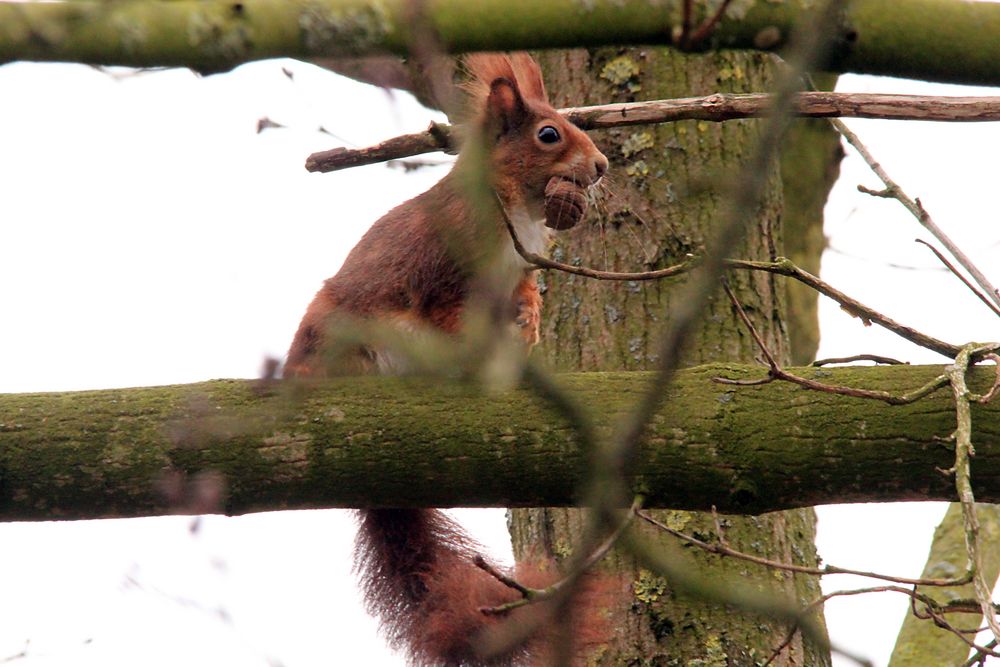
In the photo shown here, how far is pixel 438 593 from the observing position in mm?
3320

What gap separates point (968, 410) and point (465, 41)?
1.49 m

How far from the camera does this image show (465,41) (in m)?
1.82

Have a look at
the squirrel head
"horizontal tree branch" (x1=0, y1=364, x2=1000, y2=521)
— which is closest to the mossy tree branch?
"horizontal tree branch" (x1=0, y1=364, x2=1000, y2=521)

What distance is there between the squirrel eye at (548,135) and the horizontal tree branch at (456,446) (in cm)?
132

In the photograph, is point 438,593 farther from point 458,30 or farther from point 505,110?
point 458,30

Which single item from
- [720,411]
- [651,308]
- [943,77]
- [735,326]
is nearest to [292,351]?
[651,308]

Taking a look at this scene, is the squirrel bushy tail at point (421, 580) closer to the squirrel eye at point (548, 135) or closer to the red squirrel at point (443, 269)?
the red squirrel at point (443, 269)

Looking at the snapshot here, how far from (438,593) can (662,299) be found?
1332 mm

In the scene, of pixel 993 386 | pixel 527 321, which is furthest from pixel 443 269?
pixel 993 386

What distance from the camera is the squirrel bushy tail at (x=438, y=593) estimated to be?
299 cm

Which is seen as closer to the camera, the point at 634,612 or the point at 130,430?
the point at 130,430

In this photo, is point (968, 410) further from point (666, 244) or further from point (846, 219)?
point (846, 219)

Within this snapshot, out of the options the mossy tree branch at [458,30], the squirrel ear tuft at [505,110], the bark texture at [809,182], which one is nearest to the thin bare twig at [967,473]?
the mossy tree branch at [458,30]

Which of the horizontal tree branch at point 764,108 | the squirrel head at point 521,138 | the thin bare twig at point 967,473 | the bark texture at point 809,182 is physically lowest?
the thin bare twig at point 967,473
